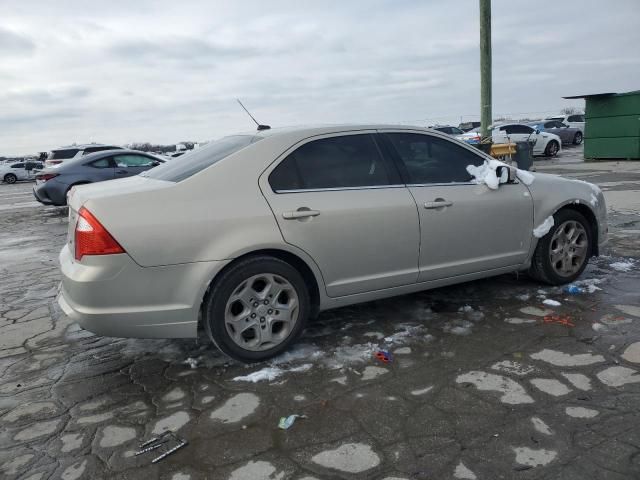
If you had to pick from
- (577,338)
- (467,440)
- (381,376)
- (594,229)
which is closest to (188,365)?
(381,376)

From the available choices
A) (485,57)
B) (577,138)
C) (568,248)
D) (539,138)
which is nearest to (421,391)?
(568,248)

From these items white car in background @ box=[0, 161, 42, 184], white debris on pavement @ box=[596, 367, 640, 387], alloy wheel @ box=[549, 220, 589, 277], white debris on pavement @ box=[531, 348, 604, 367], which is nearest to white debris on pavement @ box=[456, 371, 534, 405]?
white debris on pavement @ box=[531, 348, 604, 367]

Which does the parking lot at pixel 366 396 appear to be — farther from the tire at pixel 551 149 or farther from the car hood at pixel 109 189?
the tire at pixel 551 149

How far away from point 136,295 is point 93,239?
16.6 inches

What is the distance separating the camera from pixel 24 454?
271 cm

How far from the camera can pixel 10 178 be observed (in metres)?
33.6

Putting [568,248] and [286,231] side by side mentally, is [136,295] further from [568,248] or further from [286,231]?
[568,248]

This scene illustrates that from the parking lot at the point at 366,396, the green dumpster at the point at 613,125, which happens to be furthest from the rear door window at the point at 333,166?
the green dumpster at the point at 613,125

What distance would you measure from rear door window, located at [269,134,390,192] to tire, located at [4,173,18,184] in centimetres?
3566

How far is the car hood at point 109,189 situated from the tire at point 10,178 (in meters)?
34.7

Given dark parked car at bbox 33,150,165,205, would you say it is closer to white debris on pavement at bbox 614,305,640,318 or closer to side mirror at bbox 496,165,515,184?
side mirror at bbox 496,165,515,184

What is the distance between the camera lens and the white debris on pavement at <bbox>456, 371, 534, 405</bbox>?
298 centimetres

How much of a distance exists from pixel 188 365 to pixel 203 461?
3.82 feet

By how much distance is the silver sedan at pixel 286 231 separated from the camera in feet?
10.6
